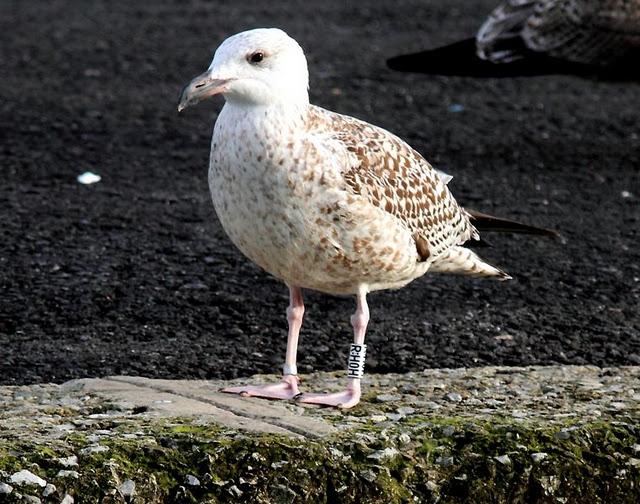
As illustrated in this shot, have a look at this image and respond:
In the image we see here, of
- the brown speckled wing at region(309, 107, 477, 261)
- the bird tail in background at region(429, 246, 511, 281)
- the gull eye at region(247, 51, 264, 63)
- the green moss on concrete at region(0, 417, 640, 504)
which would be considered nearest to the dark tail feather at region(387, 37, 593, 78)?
the bird tail in background at region(429, 246, 511, 281)

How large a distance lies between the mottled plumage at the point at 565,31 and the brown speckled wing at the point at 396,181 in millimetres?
4787

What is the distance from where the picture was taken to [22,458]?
403 cm

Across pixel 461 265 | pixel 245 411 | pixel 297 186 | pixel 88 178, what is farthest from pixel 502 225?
pixel 88 178

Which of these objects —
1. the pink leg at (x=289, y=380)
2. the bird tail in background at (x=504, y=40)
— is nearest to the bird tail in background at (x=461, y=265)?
the pink leg at (x=289, y=380)

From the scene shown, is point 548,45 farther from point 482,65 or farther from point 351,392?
point 351,392

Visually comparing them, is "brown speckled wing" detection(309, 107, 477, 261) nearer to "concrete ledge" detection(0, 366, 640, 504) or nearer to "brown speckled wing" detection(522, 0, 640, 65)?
"concrete ledge" detection(0, 366, 640, 504)

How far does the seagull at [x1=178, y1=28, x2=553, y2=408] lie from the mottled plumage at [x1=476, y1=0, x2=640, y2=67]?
17.2ft

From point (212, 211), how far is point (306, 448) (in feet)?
12.4

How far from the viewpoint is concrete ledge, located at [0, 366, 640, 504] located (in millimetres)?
4094

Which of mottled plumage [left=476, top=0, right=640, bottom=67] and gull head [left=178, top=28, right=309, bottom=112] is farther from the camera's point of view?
mottled plumage [left=476, top=0, right=640, bottom=67]

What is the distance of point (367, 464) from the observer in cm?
426

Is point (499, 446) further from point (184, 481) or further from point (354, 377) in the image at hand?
point (184, 481)

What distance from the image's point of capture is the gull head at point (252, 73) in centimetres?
441

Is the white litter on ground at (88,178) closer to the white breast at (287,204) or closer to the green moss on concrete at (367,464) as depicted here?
the white breast at (287,204)
